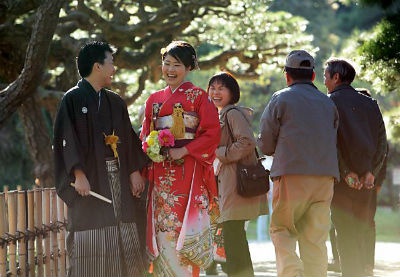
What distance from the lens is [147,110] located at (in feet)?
26.7

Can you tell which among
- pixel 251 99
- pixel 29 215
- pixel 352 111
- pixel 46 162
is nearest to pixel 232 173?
pixel 352 111

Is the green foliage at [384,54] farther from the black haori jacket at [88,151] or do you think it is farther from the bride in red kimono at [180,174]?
the black haori jacket at [88,151]

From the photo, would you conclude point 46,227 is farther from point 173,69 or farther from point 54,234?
point 173,69

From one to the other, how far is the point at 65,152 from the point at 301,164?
179 cm

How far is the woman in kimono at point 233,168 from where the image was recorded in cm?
931

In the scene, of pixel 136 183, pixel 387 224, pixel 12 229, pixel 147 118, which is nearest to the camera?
pixel 136 183

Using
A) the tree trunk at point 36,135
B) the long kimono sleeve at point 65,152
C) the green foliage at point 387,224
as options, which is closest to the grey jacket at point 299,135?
the long kimono sleeve at point 65,152

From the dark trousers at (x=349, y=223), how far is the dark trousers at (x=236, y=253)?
2.80ft

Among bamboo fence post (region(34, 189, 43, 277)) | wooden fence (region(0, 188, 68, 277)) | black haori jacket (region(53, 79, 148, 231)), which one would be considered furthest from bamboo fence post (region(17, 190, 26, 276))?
black haori jacket (region(53, 79, 148, 231))

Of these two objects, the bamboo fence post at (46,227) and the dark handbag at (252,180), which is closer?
the dark handbag at (252,180)

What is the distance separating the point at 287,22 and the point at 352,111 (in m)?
8.43

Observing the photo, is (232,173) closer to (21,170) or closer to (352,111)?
(352,111)

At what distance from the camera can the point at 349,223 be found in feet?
29.3

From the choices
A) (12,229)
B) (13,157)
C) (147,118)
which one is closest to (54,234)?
(12,229)
